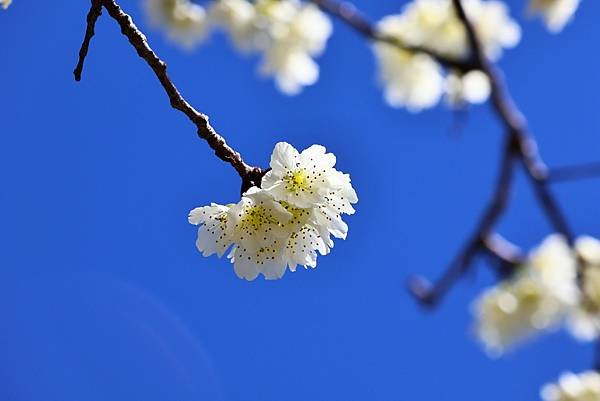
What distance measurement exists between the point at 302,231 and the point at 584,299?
1.80ft

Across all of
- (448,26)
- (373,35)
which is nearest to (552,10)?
(448,26)

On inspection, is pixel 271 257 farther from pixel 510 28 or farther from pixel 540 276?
→ pixel 510 28

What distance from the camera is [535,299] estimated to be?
2191 millimetres

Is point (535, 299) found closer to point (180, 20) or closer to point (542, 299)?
point (542, 299)

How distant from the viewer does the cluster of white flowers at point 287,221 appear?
112 centimetres

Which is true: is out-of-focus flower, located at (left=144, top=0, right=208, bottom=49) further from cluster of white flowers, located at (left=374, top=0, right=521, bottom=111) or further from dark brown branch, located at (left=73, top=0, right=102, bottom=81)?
dark brown branch, located at (left=73, top=0, right=102, bottom=81)

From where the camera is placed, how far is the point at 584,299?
1.40 meters

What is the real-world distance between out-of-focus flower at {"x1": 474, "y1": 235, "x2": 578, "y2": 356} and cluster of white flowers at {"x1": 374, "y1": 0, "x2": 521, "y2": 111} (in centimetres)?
79

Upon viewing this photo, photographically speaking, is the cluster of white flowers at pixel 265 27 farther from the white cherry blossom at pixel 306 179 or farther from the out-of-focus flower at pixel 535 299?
the white cherry blossom at pixel 306 179

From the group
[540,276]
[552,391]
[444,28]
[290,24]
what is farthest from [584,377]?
[290,24]

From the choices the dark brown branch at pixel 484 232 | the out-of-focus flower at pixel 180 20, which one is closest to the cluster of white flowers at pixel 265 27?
the out-of-focus flower at pixel 180 20

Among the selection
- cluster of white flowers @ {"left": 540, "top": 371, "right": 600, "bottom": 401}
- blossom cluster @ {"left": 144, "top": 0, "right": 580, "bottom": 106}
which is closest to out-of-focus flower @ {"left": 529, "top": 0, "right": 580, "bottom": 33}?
blossom cluster @ {"left": 144, "top": 0, "right": 580, "bottom": 106}

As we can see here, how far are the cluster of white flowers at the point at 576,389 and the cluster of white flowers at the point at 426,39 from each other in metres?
1.02

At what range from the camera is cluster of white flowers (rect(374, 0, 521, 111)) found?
2787mm
